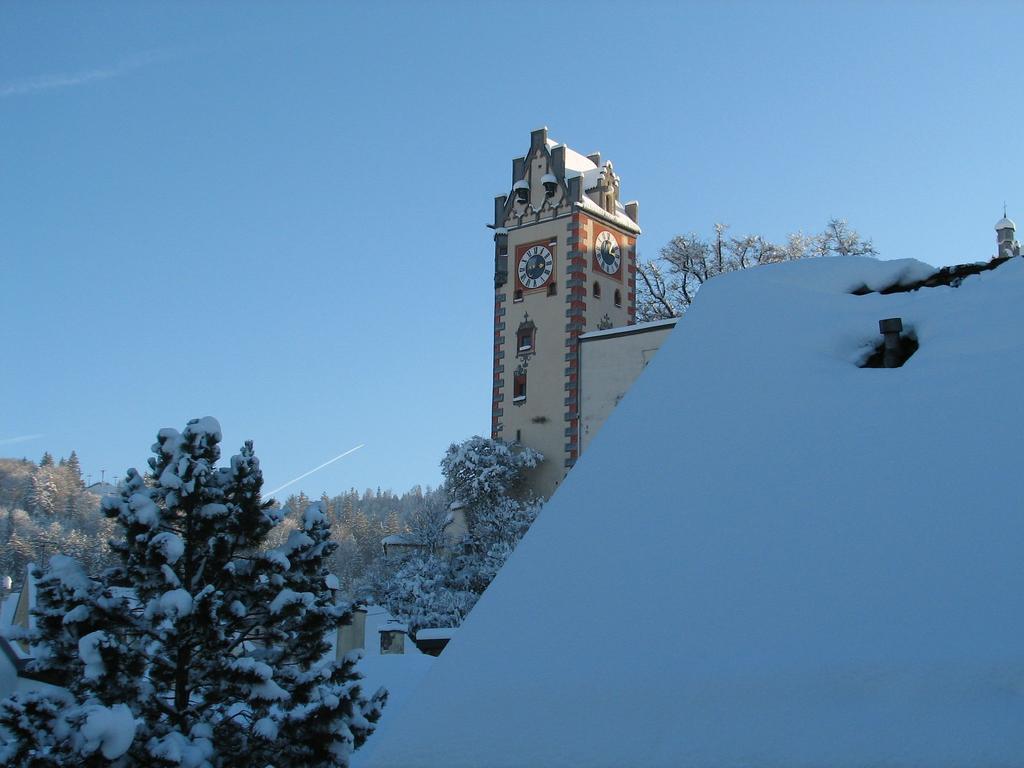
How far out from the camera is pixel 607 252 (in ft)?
156

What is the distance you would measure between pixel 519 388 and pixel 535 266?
5238 millimetres

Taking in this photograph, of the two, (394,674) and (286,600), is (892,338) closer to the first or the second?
(286,600)

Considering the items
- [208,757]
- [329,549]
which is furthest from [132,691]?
[329,549]

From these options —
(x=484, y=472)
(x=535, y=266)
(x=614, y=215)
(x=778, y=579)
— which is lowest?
(x=778, y=579)

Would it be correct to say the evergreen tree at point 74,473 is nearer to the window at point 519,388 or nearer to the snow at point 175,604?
the window at point 519,388

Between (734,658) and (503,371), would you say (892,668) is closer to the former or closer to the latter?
(734,658)

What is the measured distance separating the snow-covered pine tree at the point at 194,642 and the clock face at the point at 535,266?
114 ft

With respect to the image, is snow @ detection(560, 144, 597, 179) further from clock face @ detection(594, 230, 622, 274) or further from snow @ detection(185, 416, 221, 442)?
snow @ detection(185, 416, 221, 442)

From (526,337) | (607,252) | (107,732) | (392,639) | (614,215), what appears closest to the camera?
(107,732)

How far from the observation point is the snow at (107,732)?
9.89 metres

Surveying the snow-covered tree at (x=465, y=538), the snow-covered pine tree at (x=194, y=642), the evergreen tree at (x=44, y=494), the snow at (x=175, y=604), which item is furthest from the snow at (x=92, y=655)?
the evergreen tree at (x=44, y=494)

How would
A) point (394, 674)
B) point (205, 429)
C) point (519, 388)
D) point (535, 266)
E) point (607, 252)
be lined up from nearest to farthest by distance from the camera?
point (205, 429) → point (394, 674) → point (519, 388) → point (535, 266) → point (607, 252)

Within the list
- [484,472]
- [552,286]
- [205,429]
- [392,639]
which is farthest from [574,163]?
[205,429]

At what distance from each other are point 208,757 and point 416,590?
27505 mm
